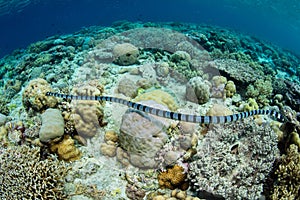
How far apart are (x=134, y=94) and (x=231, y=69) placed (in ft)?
9.22

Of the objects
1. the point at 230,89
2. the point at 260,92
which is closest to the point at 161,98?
the point at 230,89

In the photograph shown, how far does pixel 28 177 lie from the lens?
3287 mm

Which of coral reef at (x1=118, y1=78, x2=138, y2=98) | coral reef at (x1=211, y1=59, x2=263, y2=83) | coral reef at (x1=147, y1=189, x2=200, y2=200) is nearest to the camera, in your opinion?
coral reef at (x1=147, y1=189, x2=200, y2=200)

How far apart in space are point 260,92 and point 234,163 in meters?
3.09

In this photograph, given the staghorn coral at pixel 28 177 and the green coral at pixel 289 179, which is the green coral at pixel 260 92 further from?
the staghorn coral at pixel 28 177

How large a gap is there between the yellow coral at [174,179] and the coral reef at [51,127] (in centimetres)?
182

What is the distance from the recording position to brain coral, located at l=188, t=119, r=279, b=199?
3371 mm

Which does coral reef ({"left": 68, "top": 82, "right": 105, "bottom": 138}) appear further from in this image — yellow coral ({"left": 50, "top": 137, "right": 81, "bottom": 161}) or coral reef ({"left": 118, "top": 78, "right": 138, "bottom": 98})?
coral reef ({"left": 118, "top": 78, "right": 138, "bottom": 98})

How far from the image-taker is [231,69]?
6.45 meters

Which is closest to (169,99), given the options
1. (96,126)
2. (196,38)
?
(96,126)

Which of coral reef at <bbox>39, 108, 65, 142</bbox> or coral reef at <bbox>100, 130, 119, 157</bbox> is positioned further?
coral reef at <bbox>100, 130, 119, 157</bbox>

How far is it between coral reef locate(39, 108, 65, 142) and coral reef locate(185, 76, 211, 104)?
2.62 meters

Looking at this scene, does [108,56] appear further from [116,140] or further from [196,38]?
[196,38]

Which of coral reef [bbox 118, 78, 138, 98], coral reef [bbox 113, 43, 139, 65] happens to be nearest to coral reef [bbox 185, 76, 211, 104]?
coral reef [bbox 118, 78, 138, 98]
